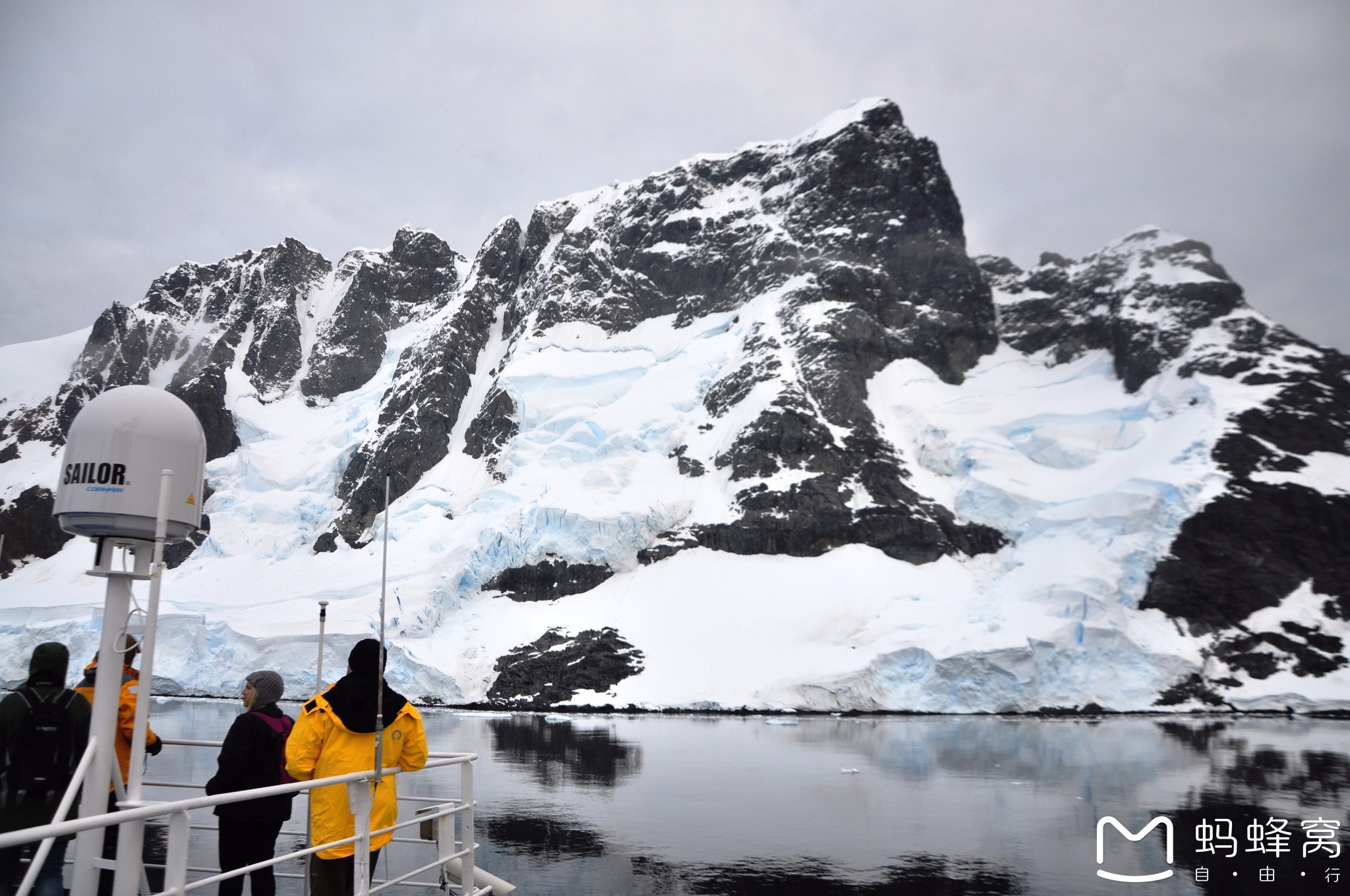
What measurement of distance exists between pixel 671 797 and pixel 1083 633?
4219 cm

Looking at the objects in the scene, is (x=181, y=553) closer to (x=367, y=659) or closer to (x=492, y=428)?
(x=492, y=428)

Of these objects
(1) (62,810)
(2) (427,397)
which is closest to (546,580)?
(2) (427,397)

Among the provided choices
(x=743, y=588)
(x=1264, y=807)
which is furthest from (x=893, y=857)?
(x=743, y=588)

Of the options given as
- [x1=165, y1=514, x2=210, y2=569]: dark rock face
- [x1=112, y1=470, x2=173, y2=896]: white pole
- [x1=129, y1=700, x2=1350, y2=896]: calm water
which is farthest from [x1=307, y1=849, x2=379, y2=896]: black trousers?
[x1=165, y1=514, x2=210, y2=569]: dark rock face

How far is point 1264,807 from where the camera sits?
20.5m

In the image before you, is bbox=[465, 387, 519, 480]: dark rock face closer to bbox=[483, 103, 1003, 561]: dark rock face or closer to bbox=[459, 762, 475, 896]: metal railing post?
bbox=[483, 103, 1003, 561]: dark rock face

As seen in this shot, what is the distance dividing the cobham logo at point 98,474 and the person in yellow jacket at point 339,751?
2185mm

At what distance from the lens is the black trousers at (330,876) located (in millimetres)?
5949

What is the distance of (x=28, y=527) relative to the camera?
3666 inches

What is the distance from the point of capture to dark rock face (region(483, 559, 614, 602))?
68125 mm

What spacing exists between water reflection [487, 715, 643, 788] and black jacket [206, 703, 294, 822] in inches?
731

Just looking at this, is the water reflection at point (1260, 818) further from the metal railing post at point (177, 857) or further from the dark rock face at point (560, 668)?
the dark rock face at point (560, 668)

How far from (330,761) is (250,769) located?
3.01 ft

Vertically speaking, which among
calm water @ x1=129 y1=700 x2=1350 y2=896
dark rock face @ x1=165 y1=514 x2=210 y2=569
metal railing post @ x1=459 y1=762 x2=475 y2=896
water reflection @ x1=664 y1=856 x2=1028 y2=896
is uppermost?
dark rock face @ x1=165 y1=514 x2=210 y2=569
